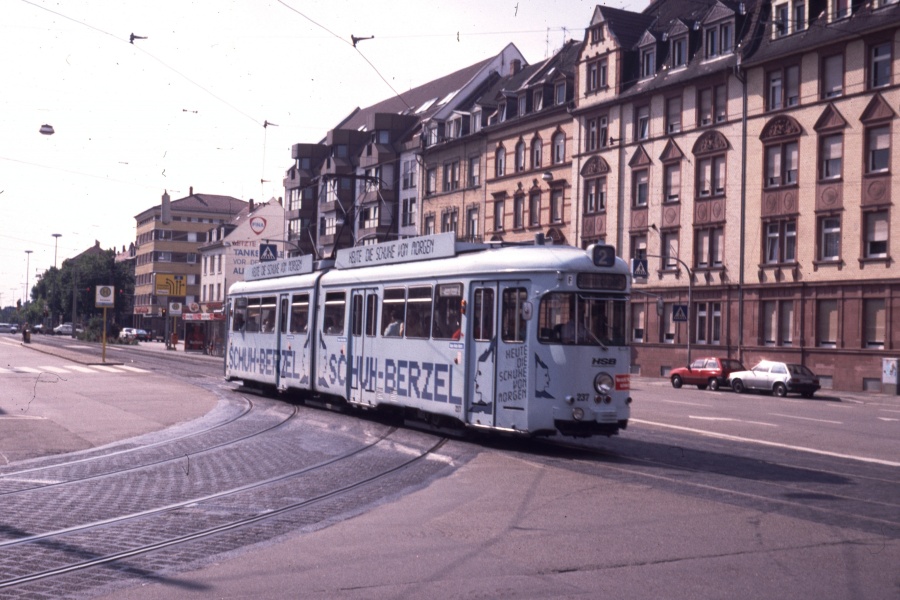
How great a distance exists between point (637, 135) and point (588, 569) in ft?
144

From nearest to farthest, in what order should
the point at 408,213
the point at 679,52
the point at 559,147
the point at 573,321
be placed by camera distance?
1. the point at 573,321
2. the point at 679,52
3. the point at 559,147
4. the point at 408,213

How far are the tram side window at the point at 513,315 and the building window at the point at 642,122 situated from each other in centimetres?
3576

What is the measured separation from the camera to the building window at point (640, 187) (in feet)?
160

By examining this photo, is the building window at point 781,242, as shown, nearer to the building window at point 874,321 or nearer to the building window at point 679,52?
the building window at point 874,321

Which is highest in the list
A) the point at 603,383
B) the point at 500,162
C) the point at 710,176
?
the point at 500,162

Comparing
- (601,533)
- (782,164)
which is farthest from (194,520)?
(782,164)

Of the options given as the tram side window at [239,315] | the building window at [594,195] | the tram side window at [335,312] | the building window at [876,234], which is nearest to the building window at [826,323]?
the building window at [876,234]

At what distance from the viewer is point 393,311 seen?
17.9m

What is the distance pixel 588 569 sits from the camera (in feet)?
24.3

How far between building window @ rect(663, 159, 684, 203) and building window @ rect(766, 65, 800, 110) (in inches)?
225

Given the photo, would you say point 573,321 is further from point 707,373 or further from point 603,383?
point 707,373

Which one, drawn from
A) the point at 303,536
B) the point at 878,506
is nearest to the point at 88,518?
the point at 303,536

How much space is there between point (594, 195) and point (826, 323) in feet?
50.3

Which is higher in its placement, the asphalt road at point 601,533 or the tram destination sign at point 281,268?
the tram destination sign at point 281,268
